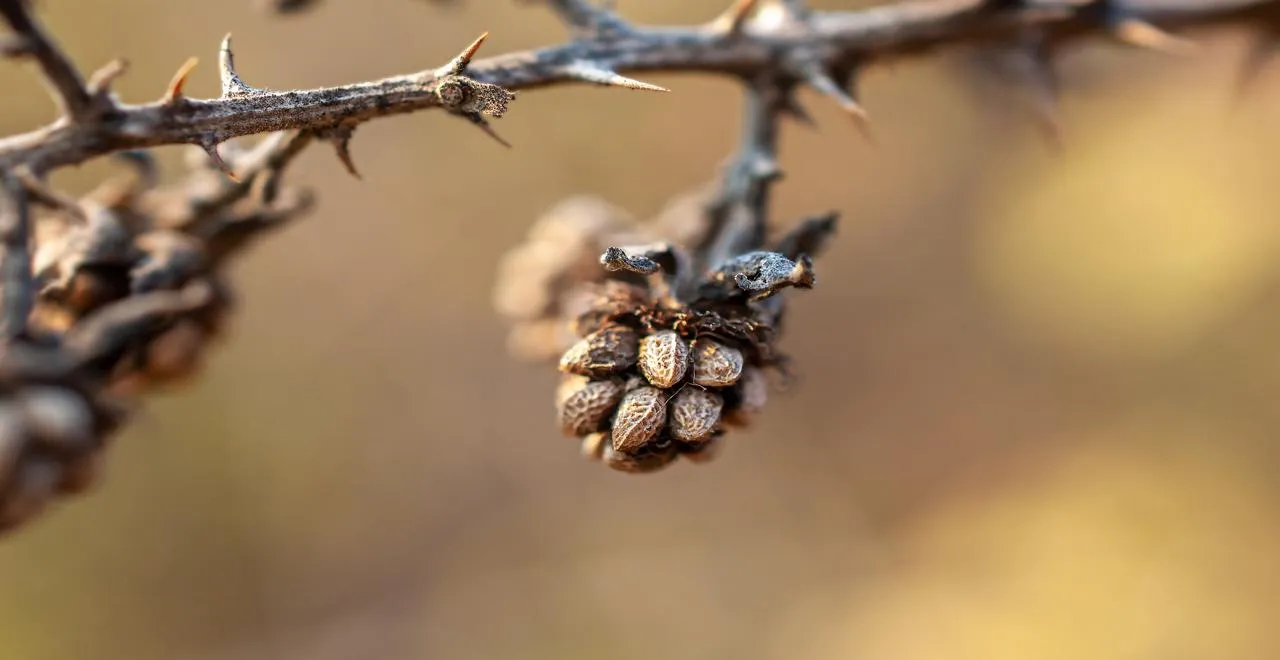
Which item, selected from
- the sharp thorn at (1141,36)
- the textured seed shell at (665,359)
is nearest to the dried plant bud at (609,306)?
the textured seed shell at (665,359)

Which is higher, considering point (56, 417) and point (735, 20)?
point (735, 20)

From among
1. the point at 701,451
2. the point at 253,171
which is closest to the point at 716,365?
the point at 701,451

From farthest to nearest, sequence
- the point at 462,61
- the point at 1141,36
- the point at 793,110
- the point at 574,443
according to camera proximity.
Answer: the point at 574,443 → the point at 1141,36 → the point at 793,110 → the point at 462,61

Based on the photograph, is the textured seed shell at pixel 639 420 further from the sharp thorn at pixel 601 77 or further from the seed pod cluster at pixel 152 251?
the seed pod cluster at pixel 152 251

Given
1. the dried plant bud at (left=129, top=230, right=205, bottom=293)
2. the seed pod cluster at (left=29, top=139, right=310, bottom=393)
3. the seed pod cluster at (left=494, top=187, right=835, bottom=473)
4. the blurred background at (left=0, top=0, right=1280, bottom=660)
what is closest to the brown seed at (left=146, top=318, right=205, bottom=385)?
the seed pod cluster at (left=29, top=139, right=310, bottom=393)

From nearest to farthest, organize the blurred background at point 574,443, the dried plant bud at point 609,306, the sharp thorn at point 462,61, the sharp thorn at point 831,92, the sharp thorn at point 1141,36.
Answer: the sharp thorn at point 462,61 < the dried plant bud at point 609,306 < the sharp thorn at point 831,92 < the sharp thorn at point 1141,36 < the blurred background at point 574,443

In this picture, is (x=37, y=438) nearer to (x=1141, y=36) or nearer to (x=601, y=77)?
(x=601, y=77)

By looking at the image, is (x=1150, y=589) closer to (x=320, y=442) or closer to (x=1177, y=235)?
(x=1177, y=235)
